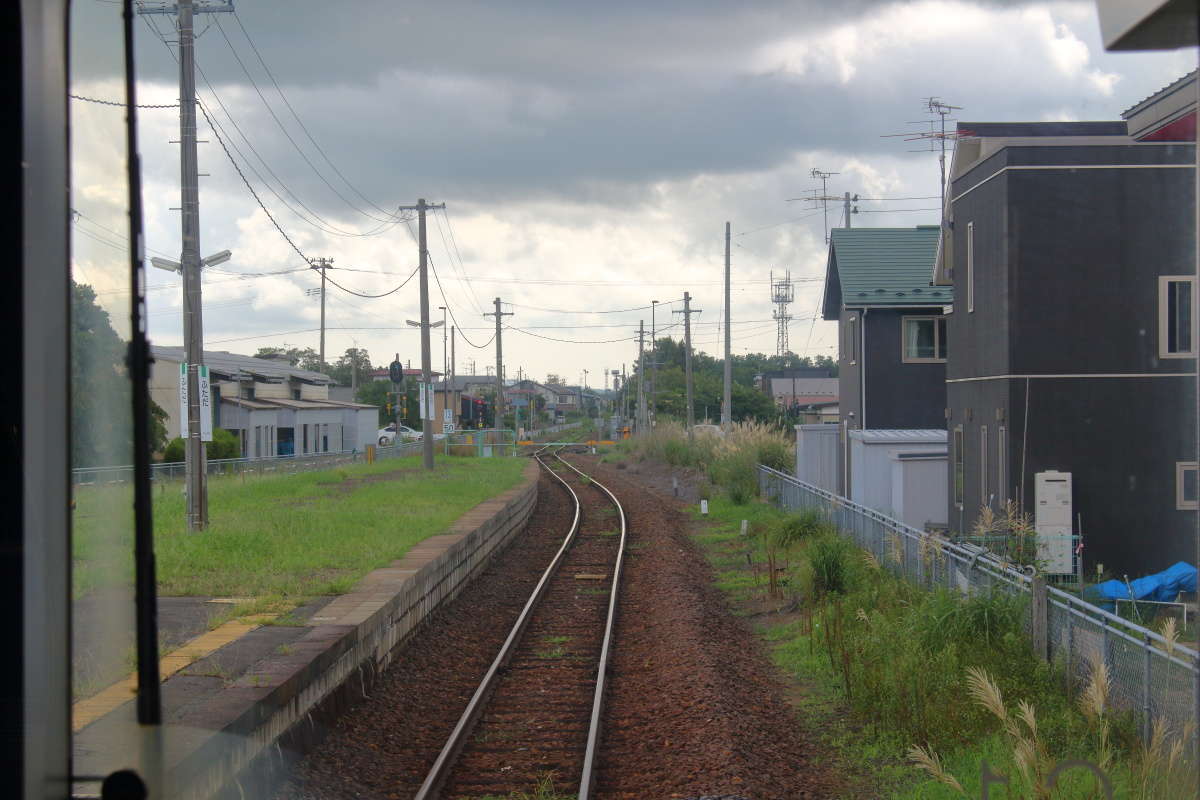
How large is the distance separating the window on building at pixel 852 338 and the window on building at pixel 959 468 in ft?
29.4

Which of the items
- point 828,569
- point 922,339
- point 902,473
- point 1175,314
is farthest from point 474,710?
point 922,339

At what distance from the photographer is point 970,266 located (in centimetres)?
1641

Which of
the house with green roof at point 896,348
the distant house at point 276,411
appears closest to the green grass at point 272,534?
the house with green roof at point 896,348

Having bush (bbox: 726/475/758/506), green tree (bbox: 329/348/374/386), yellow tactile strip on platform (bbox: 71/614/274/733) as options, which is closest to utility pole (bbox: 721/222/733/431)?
bush (bbox: 726/475/758/506)

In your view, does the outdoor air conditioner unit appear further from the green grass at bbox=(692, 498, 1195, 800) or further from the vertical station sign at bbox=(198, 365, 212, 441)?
the vertical station sign at bbox=(198, 365, 212, 441)

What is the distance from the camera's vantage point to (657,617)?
1322 centimetres

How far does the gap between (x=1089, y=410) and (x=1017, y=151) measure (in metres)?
3.75

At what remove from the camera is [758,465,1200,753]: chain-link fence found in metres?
6.33

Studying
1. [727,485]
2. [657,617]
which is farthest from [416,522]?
[727,485]

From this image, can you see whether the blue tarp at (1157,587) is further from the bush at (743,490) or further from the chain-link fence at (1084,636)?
the bush at (743,490)

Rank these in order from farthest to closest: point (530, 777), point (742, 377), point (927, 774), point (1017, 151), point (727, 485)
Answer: point (742, 377) → point (727, 485) → point (1017, 151) → point (530, 777) → point (927, 774)

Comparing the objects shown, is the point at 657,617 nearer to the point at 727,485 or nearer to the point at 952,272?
the point at 952,272

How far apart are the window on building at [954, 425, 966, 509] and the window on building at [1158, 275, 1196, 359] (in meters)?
3.80

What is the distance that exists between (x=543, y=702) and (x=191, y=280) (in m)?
8.79
